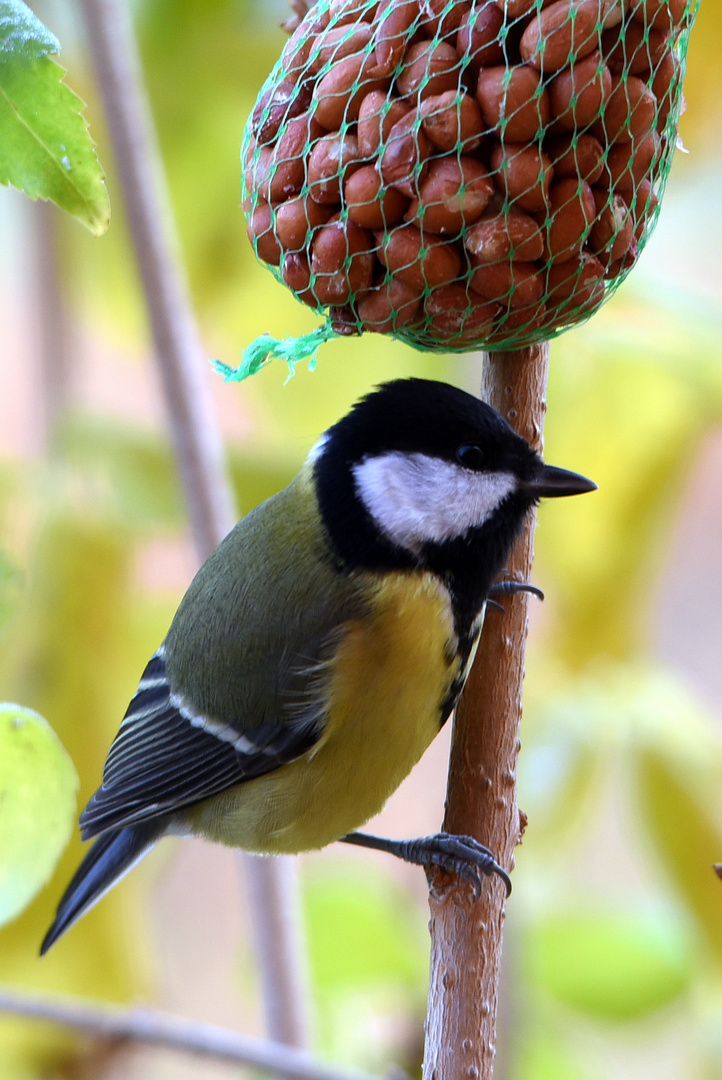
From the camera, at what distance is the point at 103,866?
0.76 meters

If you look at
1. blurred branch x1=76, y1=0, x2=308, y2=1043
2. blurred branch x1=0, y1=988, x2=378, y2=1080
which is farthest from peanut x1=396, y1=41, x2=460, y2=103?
blurred branch x1=0, y1=988, x2=378, y2=1080

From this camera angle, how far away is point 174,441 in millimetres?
708

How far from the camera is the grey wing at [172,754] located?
66 centimetres

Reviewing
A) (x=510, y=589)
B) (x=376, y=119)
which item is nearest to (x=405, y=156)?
(x=376, y=119)

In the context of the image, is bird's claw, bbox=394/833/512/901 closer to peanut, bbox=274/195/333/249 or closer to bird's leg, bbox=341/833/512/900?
bird's leg, bbox=341/833/512/900

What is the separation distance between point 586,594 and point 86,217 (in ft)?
2.07

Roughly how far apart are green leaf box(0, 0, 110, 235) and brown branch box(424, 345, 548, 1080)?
10.9 inches

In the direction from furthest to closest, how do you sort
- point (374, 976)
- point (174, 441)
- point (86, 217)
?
point (374, 976), point (174, 441), point (86, 217)

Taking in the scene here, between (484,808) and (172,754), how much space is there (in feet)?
0.84

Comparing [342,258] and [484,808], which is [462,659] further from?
[342,258]

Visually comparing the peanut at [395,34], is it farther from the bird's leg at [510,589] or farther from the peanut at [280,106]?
the bird's leg at [510,589]

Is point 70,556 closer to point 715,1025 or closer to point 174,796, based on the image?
point 174,796

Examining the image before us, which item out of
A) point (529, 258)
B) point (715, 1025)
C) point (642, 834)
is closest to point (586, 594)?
point (642, 834)

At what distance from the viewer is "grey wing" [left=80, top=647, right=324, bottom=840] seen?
0.66 metres
